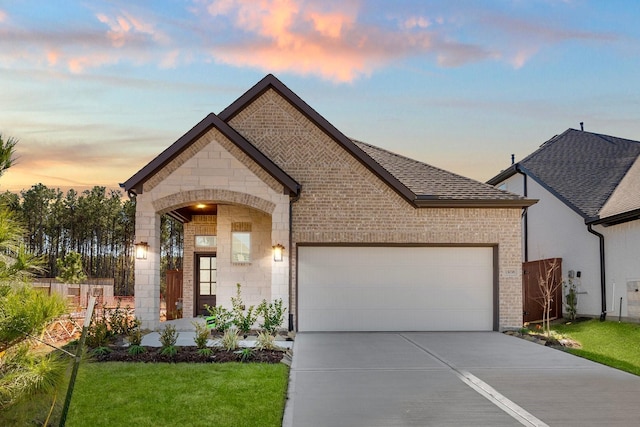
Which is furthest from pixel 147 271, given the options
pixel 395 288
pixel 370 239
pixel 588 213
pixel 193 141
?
pixel 588 213

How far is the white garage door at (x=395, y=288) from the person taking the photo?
58.8 ft

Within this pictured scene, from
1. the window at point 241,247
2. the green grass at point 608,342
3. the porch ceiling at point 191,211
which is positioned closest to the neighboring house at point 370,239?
the window at point 241,247

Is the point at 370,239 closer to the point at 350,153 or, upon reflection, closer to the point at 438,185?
the point at 350,153

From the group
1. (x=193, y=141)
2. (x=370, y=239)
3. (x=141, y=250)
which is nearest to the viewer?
(x=141, y=250)

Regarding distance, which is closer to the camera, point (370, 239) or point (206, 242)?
point (370, 239)

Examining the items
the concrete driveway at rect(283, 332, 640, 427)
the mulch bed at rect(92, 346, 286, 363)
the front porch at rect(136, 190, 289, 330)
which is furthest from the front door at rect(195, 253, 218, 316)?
the mulch bed at rect(92, 346, 286, 363)

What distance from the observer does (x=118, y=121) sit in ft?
67.5

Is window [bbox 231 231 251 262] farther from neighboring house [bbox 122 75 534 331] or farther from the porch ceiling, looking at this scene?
the porch ceiling

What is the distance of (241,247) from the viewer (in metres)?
19.0

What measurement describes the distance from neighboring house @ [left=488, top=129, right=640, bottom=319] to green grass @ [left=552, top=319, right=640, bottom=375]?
38.5 inches

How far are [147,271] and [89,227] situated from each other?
44.0 meters

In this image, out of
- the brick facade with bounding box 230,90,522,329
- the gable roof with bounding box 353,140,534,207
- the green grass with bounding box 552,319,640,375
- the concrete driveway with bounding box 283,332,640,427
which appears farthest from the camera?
the gable roof with bounding box 353,140,534,207

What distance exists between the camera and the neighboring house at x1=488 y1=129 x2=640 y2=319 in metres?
18.9

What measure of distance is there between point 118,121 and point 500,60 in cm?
1192
